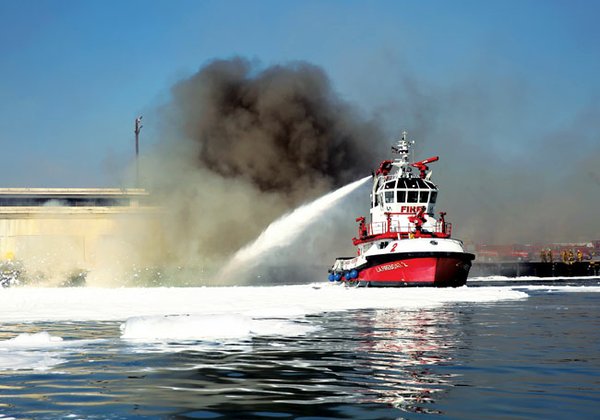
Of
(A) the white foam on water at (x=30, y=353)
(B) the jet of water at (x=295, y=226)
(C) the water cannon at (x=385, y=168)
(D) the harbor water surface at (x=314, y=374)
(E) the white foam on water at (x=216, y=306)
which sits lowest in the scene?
(D) the harbor water surface at (x=314, y=374)

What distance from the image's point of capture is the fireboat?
54281mm

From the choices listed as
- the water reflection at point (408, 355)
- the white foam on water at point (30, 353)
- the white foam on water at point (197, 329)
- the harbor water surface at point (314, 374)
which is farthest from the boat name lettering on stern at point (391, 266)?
the white foam on water at point (30, 353)

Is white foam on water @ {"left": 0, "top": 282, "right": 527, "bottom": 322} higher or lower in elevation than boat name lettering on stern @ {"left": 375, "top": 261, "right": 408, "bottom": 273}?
lower

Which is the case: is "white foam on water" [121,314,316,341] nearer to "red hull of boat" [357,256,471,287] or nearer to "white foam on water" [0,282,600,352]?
"white foam on water" [0,282,600,352]

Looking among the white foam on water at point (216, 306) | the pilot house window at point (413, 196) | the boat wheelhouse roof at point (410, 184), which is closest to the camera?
the white foam on water at point (216, 306)

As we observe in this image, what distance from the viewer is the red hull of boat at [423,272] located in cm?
5400

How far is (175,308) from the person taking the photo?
103 ft

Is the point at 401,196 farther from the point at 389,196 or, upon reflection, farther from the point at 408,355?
the point at 408,355

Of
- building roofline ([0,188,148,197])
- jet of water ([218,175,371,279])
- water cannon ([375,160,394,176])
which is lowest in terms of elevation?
jet of water ([218,175,371,279])

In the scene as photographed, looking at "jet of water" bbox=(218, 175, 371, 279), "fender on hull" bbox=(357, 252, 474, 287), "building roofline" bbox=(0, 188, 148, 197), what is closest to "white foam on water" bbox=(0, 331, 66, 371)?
"fender on hull" bbox=(357, 252, 474, 287)


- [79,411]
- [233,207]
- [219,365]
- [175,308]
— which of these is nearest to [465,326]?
[219,365]

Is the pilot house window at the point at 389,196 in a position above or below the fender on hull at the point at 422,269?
above

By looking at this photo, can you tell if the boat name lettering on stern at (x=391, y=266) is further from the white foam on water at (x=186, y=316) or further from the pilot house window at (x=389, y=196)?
the white foam on water at (x=186, y=316)

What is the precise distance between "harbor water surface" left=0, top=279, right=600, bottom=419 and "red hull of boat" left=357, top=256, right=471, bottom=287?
102 ft
